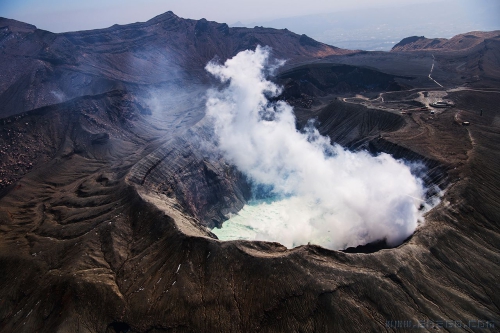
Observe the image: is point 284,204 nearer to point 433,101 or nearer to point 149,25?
point 433,101

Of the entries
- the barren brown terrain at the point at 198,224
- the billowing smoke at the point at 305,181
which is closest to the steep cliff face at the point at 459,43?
the barren brown terrain at the point at 198,224

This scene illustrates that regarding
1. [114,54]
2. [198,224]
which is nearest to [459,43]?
[114,54]

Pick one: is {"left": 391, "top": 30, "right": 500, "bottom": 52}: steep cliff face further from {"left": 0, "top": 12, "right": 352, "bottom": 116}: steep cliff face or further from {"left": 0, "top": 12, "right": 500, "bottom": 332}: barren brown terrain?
{"left": 0, "top": 12, "right": 500, "bottom": 332}: barren brown terrain

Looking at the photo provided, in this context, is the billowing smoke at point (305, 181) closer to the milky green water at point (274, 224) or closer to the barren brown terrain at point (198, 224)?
the milky green water at point (274, 224)

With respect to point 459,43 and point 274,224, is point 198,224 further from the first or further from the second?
point 459,43

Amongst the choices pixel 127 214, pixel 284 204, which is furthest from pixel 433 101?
pixel 127 214

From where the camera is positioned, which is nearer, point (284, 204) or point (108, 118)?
A: point (284, 204)
